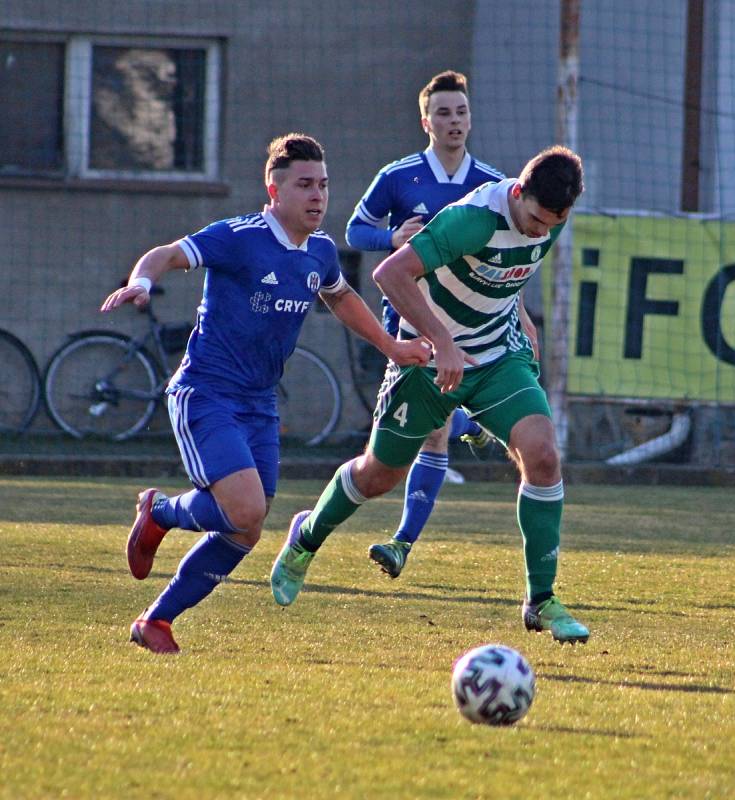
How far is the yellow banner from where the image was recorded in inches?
519

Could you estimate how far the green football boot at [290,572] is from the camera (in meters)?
6.08

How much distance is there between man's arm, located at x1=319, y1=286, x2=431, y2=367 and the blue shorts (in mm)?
484

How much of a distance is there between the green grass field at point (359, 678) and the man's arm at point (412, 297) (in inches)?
40.6

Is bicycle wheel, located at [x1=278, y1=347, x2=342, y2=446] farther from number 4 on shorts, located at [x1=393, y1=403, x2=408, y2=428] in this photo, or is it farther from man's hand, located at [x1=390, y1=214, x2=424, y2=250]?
Result: number 4 on shorts, located at [x1=393, y1=403, x2=408, y2=428]

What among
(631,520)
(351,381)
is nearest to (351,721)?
(631,520)

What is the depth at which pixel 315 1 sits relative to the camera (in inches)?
590

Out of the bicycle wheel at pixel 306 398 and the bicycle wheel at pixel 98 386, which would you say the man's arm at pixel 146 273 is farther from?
the bicycle wheel at pixel 306 398

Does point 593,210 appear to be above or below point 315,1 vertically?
below

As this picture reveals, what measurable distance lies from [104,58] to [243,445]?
10.4m

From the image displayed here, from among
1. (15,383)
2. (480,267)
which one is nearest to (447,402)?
(480,267)

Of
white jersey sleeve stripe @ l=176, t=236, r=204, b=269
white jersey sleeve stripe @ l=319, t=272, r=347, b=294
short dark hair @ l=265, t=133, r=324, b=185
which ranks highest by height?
short dark hair @ l=265, t=133, r=324, b=185

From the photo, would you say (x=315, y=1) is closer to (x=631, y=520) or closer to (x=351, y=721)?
(x=631, y=520)

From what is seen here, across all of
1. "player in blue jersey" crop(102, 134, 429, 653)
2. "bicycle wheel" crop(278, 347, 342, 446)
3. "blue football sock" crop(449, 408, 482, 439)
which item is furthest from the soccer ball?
"bicycle wheel" crop(278, 347, 342, 446)

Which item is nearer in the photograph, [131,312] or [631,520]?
[631,520]
